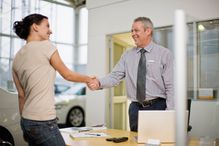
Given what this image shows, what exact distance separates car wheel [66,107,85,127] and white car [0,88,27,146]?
2.72 m

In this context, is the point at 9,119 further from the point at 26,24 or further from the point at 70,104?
the point at 70,104

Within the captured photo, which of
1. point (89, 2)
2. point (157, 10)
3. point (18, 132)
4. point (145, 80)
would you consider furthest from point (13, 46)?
point (145, 80)

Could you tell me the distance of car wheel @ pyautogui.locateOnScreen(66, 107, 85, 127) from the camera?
6.63m

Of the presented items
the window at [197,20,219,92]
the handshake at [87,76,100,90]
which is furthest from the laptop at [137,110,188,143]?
the window at [197,20,219,92]

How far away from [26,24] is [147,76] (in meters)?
1.23

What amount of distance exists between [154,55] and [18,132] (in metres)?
2.49

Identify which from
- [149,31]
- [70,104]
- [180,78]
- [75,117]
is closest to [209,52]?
[149,31]

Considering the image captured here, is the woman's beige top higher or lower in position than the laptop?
higher

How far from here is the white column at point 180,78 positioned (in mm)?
844

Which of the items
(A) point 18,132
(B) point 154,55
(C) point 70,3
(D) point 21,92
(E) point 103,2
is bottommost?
(A) point 18,132

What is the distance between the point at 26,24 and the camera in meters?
1.62

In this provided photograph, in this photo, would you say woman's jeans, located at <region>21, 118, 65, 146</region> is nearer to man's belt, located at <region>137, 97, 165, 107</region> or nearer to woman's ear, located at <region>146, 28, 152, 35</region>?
man's belt, located at <region>137, 97, 165, 107</region>

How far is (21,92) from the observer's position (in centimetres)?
168

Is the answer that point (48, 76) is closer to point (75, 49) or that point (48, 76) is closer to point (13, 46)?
point (13, 46)
